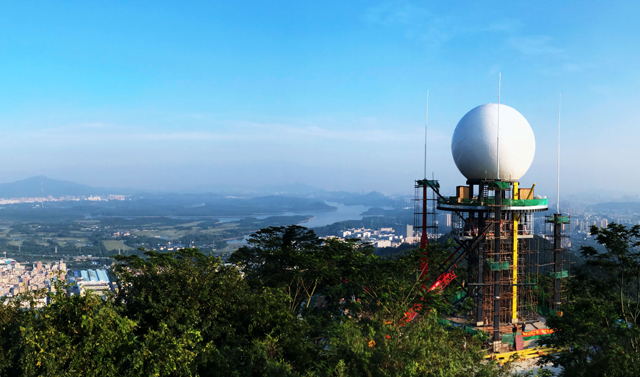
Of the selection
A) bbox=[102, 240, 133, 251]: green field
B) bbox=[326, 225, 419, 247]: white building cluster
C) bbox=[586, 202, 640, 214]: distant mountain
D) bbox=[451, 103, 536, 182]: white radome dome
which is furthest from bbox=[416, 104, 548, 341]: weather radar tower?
bbox=[586, 202, 640, 214]: distant mountain

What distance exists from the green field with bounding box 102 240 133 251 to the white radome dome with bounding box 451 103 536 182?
103m

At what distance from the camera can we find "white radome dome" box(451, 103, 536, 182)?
19.4 m

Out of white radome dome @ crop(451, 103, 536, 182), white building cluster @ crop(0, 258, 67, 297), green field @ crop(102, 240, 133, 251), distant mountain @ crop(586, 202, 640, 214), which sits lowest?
green field @ crop(102, 240, 133, 251)

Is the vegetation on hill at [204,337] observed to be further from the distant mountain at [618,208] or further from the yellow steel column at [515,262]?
the distant mountain at [618,208]

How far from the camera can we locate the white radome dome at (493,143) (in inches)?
765

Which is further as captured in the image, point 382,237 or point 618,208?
point 618,208

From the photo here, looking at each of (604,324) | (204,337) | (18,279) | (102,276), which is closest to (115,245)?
(102,276)

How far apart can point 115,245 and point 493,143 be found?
11523cm

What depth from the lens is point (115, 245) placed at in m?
114

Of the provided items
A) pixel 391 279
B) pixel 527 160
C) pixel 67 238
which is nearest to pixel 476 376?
pixel 391 279

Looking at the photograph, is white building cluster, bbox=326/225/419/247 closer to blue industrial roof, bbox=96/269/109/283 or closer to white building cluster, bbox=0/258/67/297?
blue industrial roof, bbox=96/269/109/283

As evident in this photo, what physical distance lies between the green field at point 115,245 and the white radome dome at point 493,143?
103m

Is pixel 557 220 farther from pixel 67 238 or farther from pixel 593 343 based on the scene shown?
pixel 67 238

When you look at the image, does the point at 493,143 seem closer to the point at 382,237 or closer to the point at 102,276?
the point at 102,276
